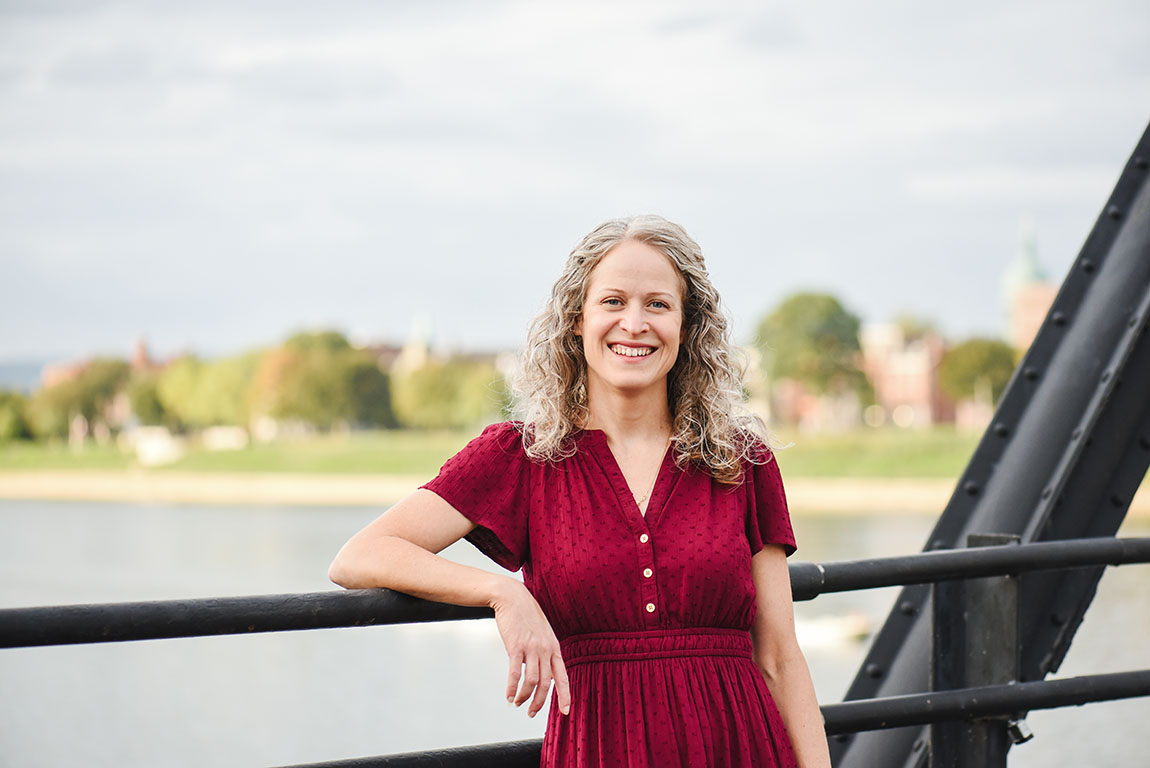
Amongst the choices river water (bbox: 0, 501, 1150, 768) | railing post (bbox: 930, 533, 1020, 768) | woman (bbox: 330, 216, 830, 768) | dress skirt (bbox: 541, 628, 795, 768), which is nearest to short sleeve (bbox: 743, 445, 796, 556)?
woman (bbox: 330, 216, 830, 768)

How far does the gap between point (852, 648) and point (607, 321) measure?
912 inches

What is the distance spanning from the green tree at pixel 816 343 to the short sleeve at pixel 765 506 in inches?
2356

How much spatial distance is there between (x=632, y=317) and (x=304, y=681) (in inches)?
996

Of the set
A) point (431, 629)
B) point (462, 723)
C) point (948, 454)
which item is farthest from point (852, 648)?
point (948, 454)

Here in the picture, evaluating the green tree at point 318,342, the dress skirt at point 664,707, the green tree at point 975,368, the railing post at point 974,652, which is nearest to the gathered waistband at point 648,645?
the dress skirt at point 664,707

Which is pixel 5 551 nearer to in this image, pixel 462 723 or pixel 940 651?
pixel 462 723

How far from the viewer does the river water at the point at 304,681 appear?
20.2 metres

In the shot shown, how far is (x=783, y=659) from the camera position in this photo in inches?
74.6

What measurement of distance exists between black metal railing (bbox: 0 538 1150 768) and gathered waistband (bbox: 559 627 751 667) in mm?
143

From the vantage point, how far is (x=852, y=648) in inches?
942

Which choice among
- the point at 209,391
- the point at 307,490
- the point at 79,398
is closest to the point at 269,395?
the point at 209,391

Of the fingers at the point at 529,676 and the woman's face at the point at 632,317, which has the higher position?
the woman's face at the point at 632,317

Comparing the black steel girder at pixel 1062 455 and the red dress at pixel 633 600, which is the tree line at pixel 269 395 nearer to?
the black steel girder at pixel 1062 455

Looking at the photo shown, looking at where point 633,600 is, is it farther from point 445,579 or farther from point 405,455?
point 405,455
